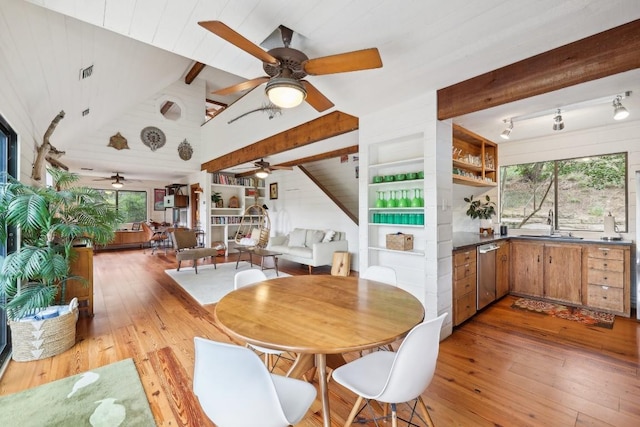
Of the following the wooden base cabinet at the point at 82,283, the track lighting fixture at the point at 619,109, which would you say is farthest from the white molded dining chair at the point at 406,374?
the wooden base cabinet at the point at 82,283

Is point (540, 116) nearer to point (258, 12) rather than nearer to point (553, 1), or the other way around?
point (553, 1)

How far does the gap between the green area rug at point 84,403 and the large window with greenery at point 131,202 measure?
9163 mm

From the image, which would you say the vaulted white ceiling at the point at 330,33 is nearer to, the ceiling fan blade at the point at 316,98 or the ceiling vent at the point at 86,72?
the ceiling vent at the point at 86,72

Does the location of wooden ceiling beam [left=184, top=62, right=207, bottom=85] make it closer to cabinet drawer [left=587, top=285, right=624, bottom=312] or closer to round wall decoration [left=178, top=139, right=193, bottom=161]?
round wall decoration [left=178, top=139, right=193, bottom=161]

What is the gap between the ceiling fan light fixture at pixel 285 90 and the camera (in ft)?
6.35

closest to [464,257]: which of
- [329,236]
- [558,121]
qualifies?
[558,121]

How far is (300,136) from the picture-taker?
429 centimetres

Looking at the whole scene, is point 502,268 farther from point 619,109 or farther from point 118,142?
point 118,142

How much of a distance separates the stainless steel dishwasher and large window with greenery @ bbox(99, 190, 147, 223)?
10.8 m

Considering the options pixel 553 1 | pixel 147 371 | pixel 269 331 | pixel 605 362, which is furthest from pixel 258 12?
pixel 605 362

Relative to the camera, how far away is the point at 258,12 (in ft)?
6.02

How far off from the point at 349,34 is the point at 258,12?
25.7 inches

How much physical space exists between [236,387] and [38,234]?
2982 millimetres

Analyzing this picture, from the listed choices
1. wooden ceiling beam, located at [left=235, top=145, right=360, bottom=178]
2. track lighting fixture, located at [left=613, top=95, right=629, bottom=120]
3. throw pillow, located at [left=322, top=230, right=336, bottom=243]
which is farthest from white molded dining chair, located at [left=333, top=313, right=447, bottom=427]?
throw pillow, located at [left=322, top=230, right=336, bottom=243]
